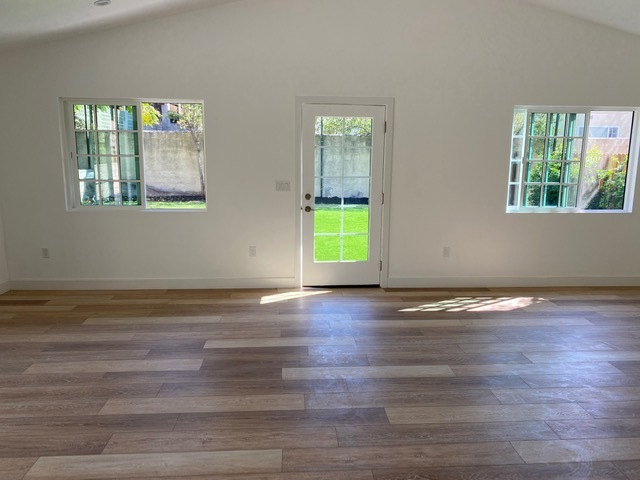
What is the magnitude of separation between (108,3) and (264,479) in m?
3.68

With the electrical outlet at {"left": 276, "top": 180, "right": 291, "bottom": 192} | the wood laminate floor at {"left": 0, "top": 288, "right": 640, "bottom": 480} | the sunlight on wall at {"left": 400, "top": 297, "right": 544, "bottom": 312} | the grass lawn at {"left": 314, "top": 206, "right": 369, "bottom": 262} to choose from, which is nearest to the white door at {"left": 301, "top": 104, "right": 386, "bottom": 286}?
the grass lawn at {"left": 314, "top": 206, "right": 369, "bottom": 262}

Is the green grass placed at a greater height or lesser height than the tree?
lesser

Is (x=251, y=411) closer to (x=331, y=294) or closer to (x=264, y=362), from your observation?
(x=264, y=362)

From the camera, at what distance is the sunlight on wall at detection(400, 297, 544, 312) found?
3.99m

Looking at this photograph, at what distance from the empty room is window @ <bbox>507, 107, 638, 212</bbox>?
2 cm

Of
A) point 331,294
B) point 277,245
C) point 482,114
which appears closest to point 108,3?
point 277,245

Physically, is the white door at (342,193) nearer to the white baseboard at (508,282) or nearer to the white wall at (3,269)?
the white baseboard at (508,282)

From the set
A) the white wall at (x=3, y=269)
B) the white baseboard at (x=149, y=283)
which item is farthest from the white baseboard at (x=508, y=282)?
the white wall at (x=3, y=269)

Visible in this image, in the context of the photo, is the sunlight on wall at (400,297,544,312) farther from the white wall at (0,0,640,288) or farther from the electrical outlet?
the electrical outlet

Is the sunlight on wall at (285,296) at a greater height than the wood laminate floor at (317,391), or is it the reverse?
the sunlight on wall at (285,296)

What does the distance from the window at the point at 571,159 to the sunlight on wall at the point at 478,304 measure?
42.7 inches

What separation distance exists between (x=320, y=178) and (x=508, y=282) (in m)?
2.46

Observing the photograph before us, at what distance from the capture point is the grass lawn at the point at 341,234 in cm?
463

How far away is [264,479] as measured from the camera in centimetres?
178
